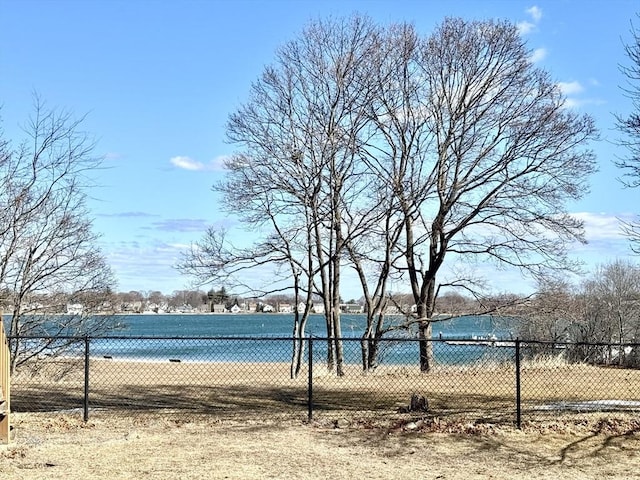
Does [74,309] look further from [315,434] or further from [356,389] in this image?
[315,434]

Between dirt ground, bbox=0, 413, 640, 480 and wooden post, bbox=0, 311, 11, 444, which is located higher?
wooden post, bbox=0, 311, 11, 444

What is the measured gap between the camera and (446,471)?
647 cm

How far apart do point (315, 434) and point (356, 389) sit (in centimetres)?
447

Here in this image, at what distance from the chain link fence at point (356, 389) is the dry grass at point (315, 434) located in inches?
2.3

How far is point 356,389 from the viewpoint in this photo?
12.5m

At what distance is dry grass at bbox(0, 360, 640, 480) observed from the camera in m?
6.52

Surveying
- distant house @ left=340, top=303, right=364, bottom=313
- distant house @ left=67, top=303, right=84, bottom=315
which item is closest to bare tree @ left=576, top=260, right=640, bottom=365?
distant house @ left=340, top=303, right=364, bottom=313

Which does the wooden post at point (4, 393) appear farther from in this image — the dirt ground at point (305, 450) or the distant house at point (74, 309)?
the distant house at point (74, 309)

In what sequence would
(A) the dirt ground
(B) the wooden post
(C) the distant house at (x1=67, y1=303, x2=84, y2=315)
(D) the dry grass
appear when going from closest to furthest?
(A) the dirt ground < (D) the dry grass < (B) the wooden post < (C) the distant house at (x1=67, y1=303, x2=84, y2=315)

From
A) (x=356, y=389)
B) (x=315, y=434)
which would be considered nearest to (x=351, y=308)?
(x=356, y=389)

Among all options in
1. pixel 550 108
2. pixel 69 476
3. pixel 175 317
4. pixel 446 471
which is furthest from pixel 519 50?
pixel 175 317

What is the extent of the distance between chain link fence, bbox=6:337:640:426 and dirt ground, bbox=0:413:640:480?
544 millimetres

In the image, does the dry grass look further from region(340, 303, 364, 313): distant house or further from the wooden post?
region(340, 303, 364, 313): distant house

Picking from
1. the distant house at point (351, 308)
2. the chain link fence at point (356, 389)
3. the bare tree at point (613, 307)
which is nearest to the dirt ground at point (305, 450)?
the chain link fence at point (356, 389)
